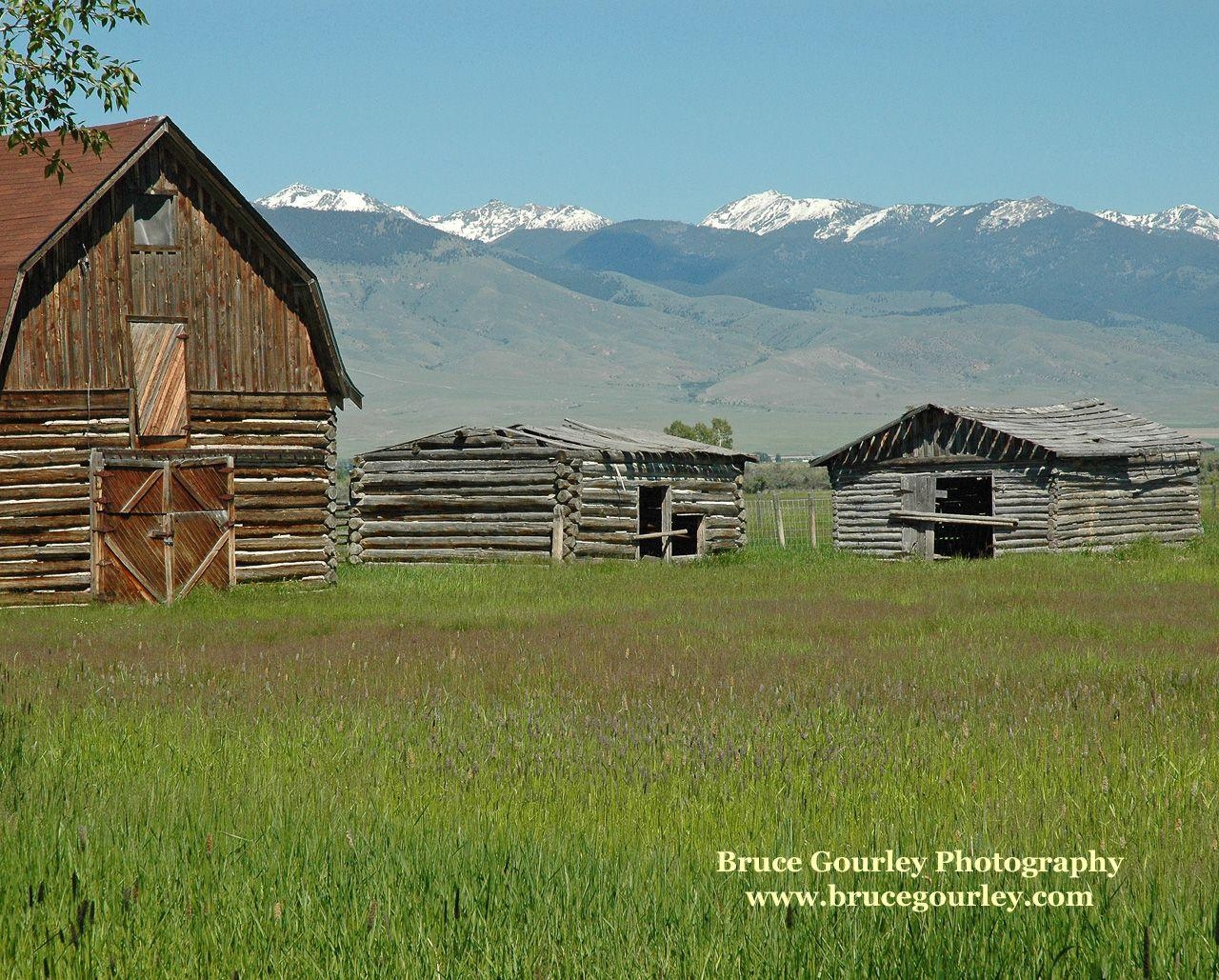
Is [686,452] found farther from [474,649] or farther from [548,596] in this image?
[474,649]

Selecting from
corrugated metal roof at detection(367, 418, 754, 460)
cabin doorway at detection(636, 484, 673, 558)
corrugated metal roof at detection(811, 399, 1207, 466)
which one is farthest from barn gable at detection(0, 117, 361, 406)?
corrugated metal roof at detection(811, 399, 1207, 466)

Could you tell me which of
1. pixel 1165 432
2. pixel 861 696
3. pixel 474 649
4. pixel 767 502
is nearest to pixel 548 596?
pixel 474 649

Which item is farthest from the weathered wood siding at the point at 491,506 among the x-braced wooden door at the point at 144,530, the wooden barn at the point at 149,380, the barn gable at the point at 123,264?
the x-braced wooden door at the point at 144,530

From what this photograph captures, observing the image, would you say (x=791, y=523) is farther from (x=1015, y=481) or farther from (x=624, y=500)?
(x=624, y=500)

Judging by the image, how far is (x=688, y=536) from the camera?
3556 centimetres

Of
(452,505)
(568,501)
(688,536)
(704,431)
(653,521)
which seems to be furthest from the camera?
(704,431)

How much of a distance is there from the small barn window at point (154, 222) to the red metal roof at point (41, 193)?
0.85 m

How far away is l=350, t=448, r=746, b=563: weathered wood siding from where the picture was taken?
1240 inches

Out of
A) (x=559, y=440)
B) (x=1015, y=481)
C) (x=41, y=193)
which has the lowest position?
(x=1015, y=481)

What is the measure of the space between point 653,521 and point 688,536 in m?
3.49

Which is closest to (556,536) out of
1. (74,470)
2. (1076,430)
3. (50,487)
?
(74,470)

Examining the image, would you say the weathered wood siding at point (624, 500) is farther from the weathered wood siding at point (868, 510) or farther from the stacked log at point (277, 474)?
the stacked log at point (277, 474)

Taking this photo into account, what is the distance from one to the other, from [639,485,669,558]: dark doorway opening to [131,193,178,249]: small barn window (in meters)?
14.3

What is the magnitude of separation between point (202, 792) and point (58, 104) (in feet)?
27.7
